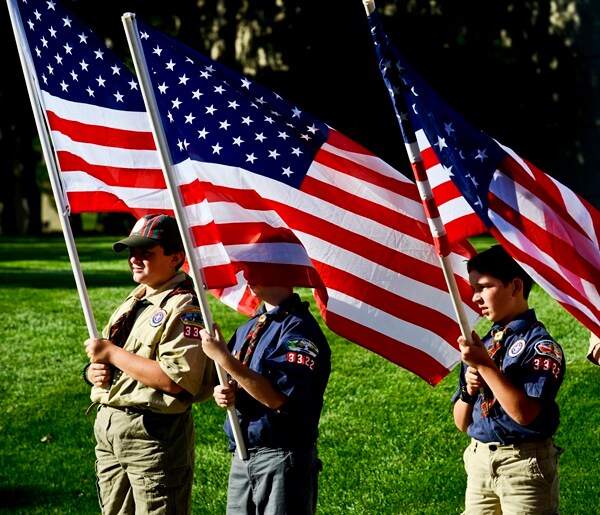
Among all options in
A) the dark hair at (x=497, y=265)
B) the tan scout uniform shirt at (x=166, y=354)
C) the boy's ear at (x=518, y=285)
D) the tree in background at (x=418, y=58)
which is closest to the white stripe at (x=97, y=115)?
the tan scout uniform shirt at (x=166, y=354)

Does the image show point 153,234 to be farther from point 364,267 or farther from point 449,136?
point 449,136

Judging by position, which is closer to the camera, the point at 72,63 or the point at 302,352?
the point at 302,352

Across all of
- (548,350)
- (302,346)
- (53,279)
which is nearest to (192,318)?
(302,346)

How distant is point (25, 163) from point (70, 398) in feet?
92.3

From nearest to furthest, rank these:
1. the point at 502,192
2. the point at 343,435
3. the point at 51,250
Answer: the point at 502,192
the point at 343,435
the point at 51,250

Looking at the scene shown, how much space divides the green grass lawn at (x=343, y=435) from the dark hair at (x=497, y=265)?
3.19 m

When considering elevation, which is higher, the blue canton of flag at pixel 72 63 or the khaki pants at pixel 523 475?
the blue canton of flag at pixel 72 63

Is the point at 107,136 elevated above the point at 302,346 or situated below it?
above

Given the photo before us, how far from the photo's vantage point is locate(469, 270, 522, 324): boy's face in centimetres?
491

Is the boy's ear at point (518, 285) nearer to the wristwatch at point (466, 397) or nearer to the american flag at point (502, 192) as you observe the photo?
the american flag at point (502, 192)

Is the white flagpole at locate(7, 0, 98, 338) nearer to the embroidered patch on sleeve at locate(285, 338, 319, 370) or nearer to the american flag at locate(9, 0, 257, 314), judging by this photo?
the american flag at locate(9, 0, 257, 314)

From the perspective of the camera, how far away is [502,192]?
468cm

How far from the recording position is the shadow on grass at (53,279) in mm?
17141

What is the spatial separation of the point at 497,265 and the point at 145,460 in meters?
1.96
